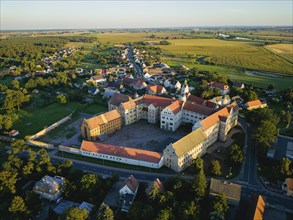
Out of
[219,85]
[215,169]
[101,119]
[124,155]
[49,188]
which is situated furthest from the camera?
[219,85]

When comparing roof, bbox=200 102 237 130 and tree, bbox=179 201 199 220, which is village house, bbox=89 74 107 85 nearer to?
roof, bbox=200 102 237 130

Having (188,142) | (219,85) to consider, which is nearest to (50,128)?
(188,142)

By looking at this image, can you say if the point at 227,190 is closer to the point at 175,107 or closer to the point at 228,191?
the point at 228,191

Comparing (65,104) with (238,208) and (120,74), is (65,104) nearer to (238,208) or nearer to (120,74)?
(120,74)

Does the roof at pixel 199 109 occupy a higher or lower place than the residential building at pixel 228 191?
higher

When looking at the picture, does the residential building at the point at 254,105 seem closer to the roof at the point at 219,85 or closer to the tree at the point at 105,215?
the roof at the point at 219,85

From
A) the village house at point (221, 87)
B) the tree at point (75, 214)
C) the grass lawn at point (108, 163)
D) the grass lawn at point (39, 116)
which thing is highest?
the village house at point (221, 87)

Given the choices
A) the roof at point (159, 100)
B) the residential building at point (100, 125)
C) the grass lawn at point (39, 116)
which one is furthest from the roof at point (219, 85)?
the grass lawn at point (39, 116)
